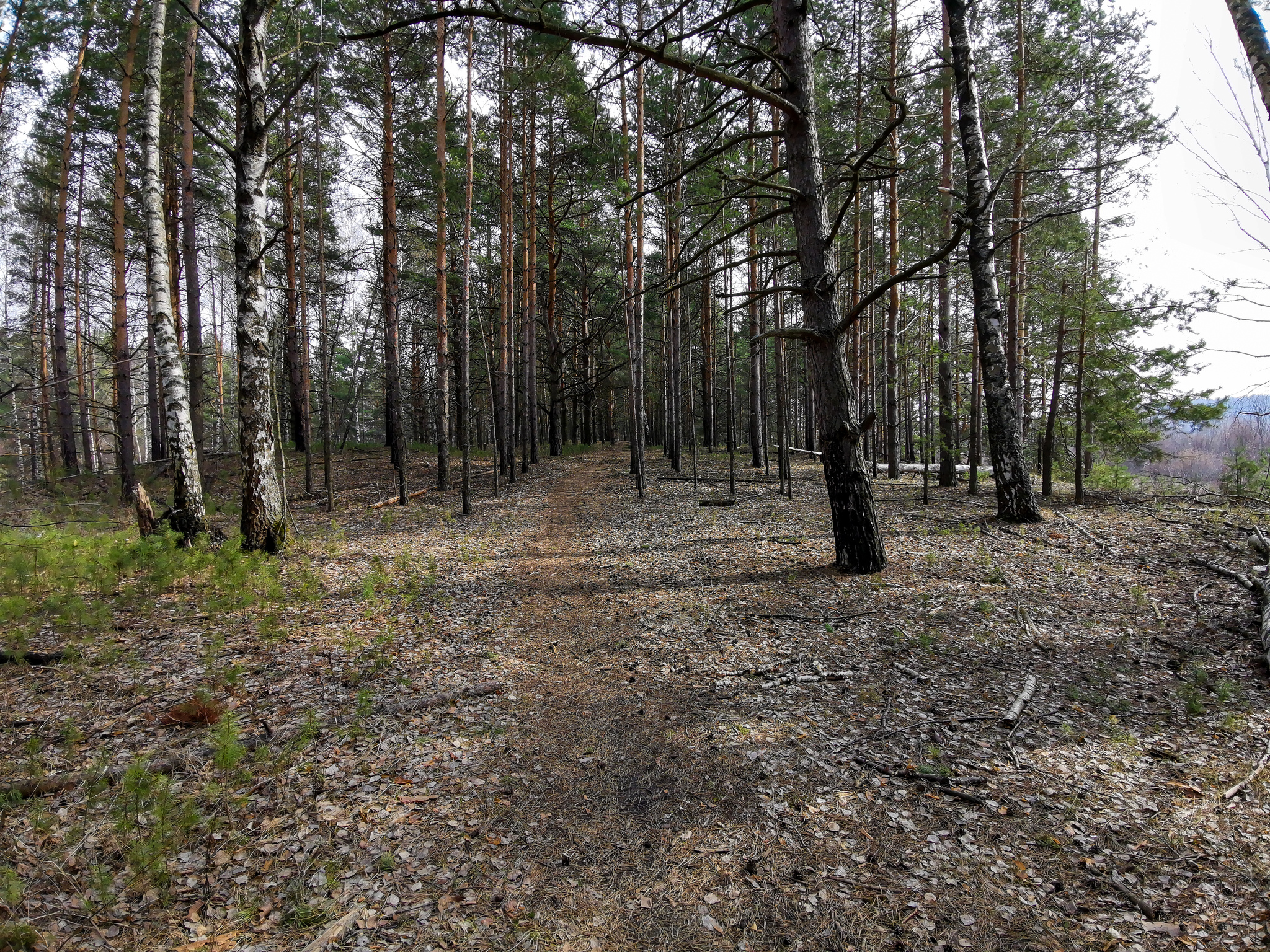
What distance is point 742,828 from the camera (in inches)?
126

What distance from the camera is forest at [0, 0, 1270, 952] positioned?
9.20 feet

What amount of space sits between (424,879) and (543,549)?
23.1ft

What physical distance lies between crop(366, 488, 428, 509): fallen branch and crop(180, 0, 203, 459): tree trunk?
11.6 feet

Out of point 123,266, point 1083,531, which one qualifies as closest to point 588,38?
point 1083,531

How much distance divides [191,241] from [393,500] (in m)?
9.29

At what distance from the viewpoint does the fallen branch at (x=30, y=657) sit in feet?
15.7

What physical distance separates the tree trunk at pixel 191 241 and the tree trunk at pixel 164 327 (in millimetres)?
777

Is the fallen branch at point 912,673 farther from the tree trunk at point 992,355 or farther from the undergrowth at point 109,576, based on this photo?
the undergrowth at point 109,576

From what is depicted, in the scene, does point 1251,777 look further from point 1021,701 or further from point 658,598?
point 658,598

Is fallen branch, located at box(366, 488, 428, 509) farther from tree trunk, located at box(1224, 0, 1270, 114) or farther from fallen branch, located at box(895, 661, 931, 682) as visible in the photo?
tree trunk, located at box(1224, 0, 1270, 114)

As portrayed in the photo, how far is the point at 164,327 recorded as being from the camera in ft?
27.8

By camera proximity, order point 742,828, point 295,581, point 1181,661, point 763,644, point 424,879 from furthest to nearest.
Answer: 1. point 295,581
2. point 763,644
3. point 1181,661
4. point 742,828
5. point 424,879

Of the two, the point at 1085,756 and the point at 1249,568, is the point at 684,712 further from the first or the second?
the point at 1249,568

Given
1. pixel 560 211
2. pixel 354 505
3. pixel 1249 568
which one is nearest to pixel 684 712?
pixel 1249 568
